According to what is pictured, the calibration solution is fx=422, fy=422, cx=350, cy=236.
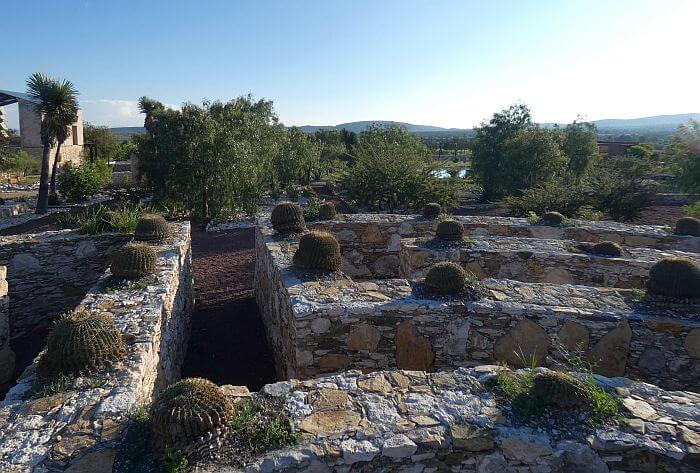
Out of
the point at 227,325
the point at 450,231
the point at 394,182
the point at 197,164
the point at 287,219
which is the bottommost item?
the point at 227,325

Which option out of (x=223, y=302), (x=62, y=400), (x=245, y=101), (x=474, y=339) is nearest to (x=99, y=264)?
(x=223, y=302)

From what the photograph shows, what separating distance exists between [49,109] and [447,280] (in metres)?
20.8

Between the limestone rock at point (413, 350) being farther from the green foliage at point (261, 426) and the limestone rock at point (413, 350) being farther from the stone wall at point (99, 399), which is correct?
the stone wall at point (99, 399)

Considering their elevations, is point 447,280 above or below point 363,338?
above

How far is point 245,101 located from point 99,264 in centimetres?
1784

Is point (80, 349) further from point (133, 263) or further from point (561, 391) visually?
point (561, 391)

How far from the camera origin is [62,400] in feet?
12.2

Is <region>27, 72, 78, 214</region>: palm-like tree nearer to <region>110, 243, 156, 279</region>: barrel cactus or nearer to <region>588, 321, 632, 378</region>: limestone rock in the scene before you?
<region>110, 243, 156, 279</region>: barrel cactus

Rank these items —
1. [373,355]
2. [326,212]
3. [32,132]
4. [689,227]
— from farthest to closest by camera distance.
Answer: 1. [32,132]
2. [326,212]
3. [689,227]
4. [373,355]

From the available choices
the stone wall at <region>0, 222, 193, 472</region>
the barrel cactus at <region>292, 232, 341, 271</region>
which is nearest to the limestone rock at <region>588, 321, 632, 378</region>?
the barrel cactus at <region>292, 232, 341, 271</region>

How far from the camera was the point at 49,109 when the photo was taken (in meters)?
19.1

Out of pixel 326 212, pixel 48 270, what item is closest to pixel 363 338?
pixel 326 212

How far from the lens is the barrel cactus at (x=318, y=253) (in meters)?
6.93

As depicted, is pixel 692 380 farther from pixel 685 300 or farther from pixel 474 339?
pixel 474 339
